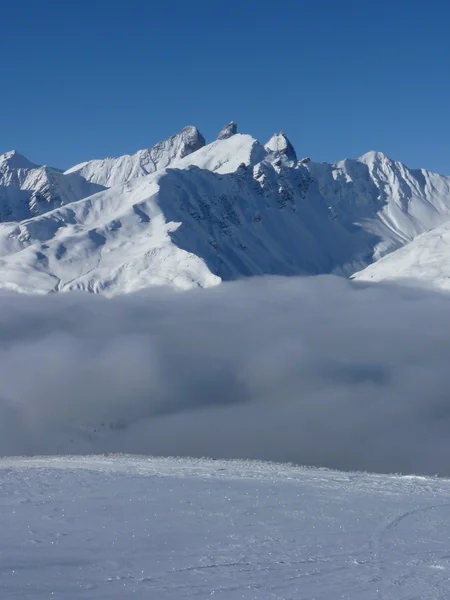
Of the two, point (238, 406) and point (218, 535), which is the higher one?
point (238, 406)

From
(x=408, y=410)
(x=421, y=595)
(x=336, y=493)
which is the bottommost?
(x=421, y=595)

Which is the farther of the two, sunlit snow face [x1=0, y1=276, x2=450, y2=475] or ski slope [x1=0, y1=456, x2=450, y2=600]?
sunlit snow face [x1=0, y1=276, x2=450, y2=475]

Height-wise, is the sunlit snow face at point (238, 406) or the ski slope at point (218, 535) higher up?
the sunlit snow face at point (238, 406)

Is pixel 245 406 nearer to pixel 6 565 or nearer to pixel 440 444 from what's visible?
pixel 440 444

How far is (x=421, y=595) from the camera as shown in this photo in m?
18.8

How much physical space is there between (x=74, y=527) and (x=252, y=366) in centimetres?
16789

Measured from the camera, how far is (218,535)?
2320 cm

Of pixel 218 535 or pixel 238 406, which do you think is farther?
pixel 238 406

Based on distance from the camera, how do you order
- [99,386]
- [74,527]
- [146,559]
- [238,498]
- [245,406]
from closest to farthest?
[146,559]
[74,527]
[238,498]
[245,406]
[99,386]

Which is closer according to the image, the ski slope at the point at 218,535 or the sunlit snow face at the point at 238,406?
the ski slope at the point at 218,535

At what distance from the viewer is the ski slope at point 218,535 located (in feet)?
62.4

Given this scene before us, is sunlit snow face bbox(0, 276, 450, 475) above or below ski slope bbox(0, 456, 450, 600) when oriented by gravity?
above

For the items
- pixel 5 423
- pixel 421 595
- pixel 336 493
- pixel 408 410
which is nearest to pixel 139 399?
pixel 5 423

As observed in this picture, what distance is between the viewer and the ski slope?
1902 cm
